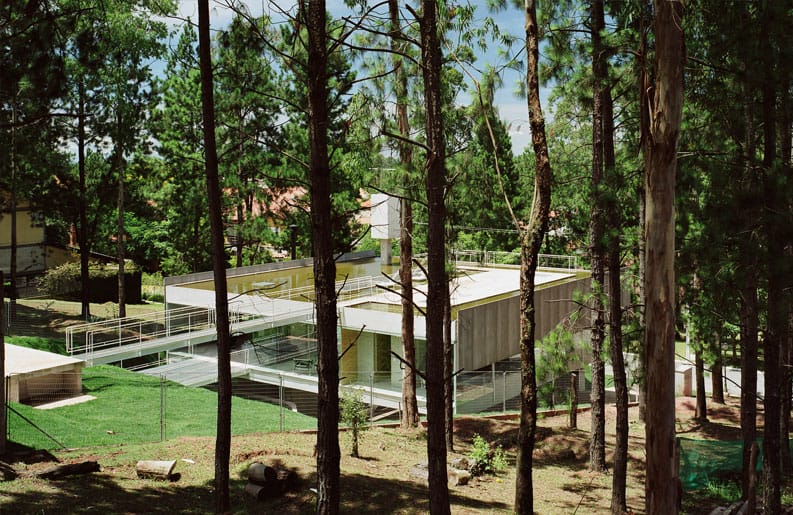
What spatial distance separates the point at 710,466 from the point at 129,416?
37.2 ft

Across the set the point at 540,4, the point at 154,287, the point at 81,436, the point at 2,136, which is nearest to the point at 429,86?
the point at 540,4

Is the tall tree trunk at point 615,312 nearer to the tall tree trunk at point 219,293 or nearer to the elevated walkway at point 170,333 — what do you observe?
the tall tree trunk at point 219,293

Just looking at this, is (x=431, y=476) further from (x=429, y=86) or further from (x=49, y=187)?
(x=49, y=187)

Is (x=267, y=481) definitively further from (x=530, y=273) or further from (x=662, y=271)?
(x=662, y=271)

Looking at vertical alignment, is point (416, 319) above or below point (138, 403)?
above

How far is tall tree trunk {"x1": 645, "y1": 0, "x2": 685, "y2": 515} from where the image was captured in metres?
6.07

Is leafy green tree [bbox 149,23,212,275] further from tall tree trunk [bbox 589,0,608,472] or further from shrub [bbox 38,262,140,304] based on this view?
tall tree trunk [bbox 589,0,608,472]

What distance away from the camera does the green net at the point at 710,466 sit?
13.0 m

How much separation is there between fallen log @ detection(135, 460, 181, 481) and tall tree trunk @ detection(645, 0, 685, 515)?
6.81 metres

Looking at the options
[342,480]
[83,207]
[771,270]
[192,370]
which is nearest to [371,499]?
[342,480]

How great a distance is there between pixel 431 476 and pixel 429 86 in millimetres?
4399

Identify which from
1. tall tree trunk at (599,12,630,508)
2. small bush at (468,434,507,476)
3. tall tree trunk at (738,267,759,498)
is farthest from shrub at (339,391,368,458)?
tall tree trunk at (738,267,759,498)

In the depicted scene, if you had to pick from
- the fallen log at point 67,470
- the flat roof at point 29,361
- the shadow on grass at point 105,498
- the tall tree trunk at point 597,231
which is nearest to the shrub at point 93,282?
the flat roof at point 29,361

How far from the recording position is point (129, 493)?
9.26 metres
